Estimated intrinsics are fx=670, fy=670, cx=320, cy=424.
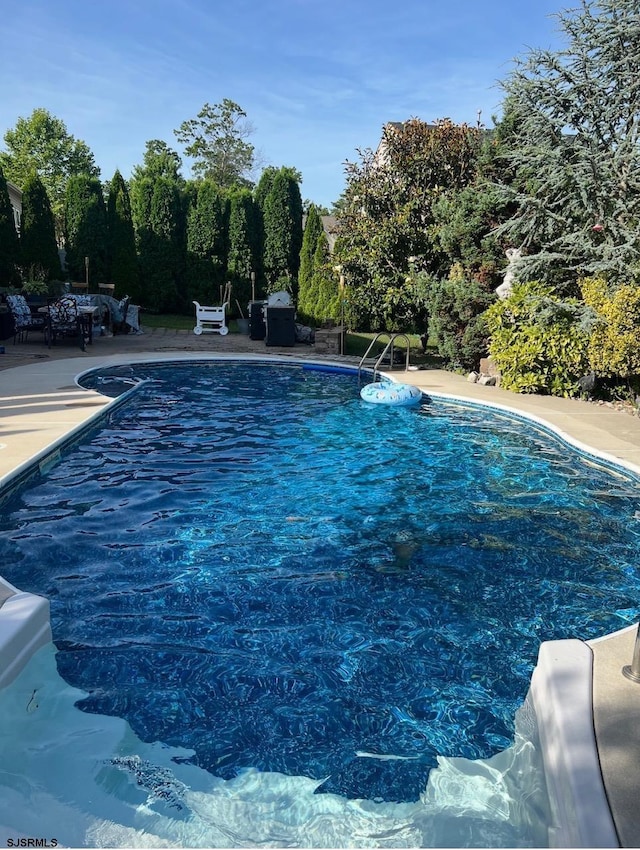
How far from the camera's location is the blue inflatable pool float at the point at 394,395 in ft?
33.6

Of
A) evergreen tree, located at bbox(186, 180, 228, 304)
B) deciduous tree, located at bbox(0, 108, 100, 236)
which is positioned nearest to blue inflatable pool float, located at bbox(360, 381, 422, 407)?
evergreen tree, located at bbox(186, 180, 228, 304)

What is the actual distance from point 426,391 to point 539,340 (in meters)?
1.97

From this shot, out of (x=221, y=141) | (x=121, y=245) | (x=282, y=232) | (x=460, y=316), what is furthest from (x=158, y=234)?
(x=221, y=141)

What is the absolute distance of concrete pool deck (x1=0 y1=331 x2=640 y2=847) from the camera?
2430 millimetres

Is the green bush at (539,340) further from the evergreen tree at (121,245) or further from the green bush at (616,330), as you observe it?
the evergreen tree at (121,245)

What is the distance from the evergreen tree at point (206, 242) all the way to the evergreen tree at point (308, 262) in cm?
295

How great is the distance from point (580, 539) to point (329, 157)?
32.2 m

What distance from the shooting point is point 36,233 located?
19219 millimetres

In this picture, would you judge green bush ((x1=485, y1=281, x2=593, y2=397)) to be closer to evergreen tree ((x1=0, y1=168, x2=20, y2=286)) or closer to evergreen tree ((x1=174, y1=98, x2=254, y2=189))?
evergreen tree ((x1=0, y1=168, x2=20, y2=286))

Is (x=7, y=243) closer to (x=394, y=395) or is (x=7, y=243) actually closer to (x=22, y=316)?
(x=22, y=316)

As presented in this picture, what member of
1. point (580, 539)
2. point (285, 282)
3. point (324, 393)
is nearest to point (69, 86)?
point (285, 282)

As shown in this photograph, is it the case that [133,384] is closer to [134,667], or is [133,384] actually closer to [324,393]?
[324,393]

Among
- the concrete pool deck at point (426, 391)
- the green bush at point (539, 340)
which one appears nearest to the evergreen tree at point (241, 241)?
the concrete pool deck at point (426, 391)

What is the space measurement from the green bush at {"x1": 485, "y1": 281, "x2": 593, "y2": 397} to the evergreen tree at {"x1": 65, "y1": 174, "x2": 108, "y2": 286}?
1383cm
